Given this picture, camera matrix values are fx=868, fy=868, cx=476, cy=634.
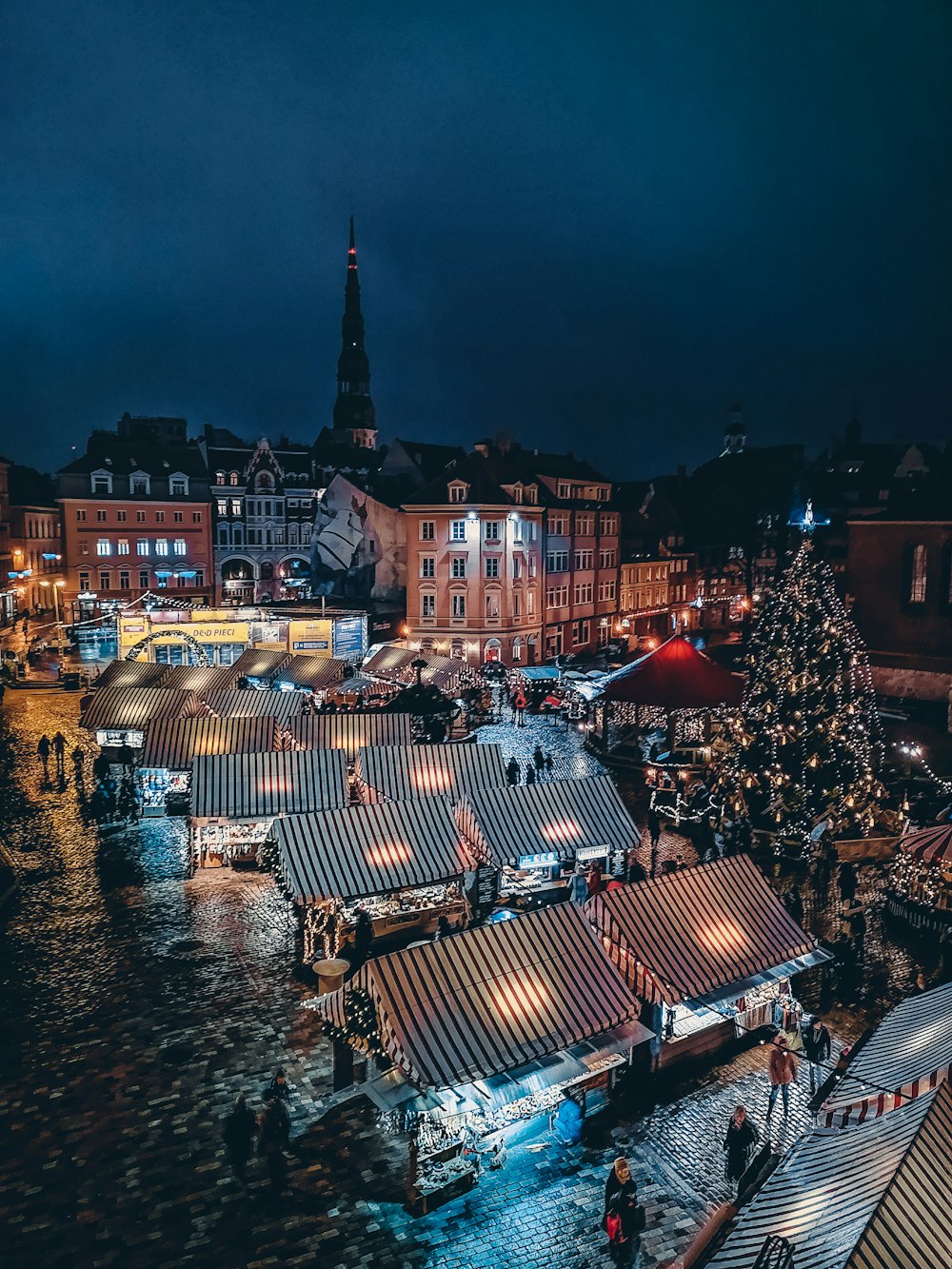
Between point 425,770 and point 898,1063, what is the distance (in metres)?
12.7

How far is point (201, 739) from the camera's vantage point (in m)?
24.6

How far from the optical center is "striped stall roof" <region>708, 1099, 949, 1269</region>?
24.0 ft

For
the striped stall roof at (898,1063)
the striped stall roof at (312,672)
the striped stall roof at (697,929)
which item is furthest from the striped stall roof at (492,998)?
the striped stall roof at (312,672)

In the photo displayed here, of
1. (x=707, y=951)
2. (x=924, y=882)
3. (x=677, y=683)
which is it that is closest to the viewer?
(x=707, y=951)

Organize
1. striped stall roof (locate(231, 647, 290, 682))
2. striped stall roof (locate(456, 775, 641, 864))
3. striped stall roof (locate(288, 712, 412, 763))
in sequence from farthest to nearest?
striped stall roof (locate(231, 647, 290, 682)) < striped stall roof (locate(288, 712, 412, 763)) < striped stall roof (locate(456, 775, 641, 864))

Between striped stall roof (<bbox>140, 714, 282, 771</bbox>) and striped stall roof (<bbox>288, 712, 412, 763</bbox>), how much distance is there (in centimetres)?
74

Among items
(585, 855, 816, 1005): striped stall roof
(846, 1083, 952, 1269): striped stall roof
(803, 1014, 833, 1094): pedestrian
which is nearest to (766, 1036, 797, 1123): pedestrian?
(803, 1014, 833, 1094): pedestrian

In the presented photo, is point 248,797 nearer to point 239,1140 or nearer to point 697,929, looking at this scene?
point 239,1140

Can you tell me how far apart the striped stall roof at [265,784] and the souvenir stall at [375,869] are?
3.09m

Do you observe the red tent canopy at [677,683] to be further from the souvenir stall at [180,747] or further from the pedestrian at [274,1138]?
the pedestrian at [274,1138]

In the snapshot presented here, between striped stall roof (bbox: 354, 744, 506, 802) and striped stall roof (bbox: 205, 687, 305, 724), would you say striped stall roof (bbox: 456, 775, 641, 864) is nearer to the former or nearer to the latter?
striped stall roof (bbox: 354, 744, 506, 802)

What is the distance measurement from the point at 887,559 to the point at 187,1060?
37425mm

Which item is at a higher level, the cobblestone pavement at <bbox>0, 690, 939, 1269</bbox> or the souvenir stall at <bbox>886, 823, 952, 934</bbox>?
the souvenir stall at <bbox>886, 823, 952, 934</bbox>

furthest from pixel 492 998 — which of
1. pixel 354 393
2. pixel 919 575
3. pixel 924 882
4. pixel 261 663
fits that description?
pixel 354 393
